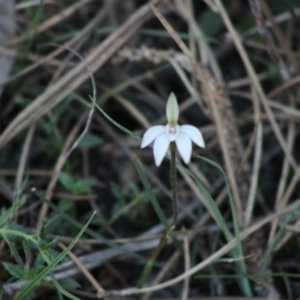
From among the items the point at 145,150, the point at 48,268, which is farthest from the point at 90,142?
the point at 48,268

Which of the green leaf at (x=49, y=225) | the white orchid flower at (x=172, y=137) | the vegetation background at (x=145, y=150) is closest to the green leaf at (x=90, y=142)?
the vegetation background at (x=145, y=150)

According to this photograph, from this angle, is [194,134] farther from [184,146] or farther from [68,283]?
[68,283]

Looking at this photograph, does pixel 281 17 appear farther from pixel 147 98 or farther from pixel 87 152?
pixel 87 152

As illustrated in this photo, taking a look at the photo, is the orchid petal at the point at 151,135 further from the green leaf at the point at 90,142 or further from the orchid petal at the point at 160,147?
the green leaf at the point at 90,142

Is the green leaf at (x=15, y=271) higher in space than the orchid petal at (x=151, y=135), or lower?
lower

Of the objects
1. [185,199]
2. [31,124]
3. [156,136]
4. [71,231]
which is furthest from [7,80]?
[156,136]

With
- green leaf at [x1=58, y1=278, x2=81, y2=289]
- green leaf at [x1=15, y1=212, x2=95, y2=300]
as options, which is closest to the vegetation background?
green leaf at [x1=58, y1=278, x2=81, y2=289]

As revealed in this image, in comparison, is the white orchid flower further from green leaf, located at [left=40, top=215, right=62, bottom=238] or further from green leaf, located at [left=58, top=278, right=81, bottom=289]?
green leaf, located at [left=58, top=278, right=81, bottom=289]
